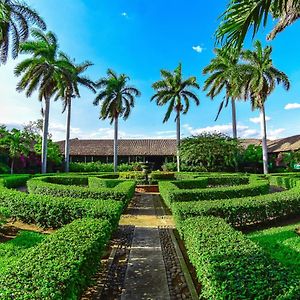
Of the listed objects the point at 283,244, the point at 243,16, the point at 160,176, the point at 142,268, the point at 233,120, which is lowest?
the point at 142,268

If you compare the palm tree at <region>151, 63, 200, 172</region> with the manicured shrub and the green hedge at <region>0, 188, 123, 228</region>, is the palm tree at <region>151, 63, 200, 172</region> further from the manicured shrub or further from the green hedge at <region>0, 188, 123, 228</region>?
the green hedge at <region>0, 188, 123, 228</region>

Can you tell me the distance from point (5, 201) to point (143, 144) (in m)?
37.1

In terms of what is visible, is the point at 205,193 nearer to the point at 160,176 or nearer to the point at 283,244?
the point at 283,244

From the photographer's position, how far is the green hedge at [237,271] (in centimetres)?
330

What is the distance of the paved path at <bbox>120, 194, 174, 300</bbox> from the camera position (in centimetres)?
502

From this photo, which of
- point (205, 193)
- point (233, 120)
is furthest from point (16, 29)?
point (233, 120)

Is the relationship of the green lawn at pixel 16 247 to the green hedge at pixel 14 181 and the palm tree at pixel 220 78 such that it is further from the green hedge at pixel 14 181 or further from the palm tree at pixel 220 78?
the palm tree at pixel 220 78

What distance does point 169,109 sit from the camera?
3575 cm

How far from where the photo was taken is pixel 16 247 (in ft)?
22.6

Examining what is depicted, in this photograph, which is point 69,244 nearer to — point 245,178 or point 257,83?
point 245,178

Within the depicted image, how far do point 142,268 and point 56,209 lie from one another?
3781 millimetres

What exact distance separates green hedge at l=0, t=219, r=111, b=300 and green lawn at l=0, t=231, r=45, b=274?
3.93 ft

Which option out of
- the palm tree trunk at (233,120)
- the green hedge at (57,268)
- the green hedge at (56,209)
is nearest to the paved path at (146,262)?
the green hedge at (57,268)

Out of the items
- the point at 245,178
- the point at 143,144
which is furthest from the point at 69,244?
the point at 143,144
